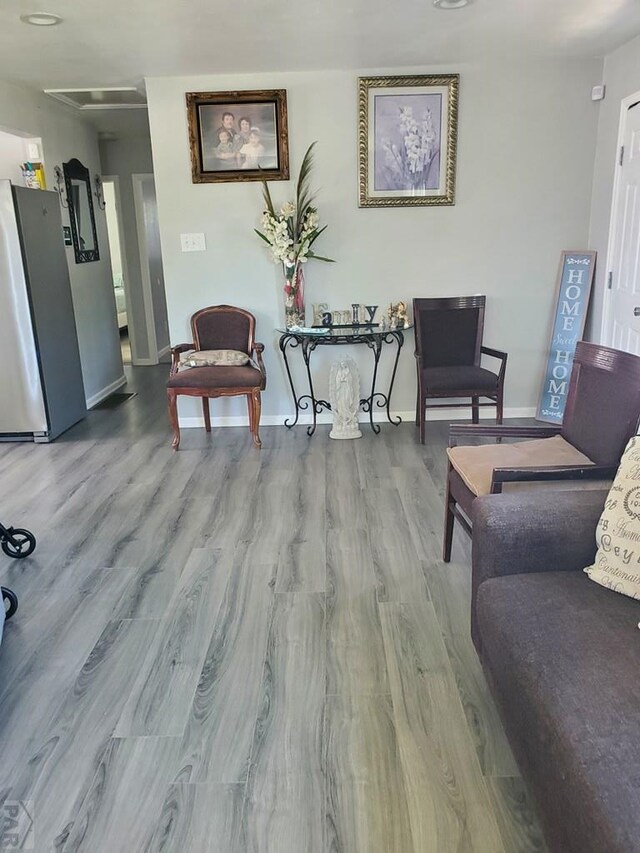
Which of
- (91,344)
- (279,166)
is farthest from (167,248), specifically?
(91,344)

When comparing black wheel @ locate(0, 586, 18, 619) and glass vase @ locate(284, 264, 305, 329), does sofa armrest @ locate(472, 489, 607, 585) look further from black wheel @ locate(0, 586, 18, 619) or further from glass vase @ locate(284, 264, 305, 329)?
glass vase @ locate(284, 264, 305, 329)

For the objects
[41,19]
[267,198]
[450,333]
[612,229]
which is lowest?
[450,333]

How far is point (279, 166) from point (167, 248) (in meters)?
0.97

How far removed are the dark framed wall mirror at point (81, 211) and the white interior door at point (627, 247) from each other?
4.22 m

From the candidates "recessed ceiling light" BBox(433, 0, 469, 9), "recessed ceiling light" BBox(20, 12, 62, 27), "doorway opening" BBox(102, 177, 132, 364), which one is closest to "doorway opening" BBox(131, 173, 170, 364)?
"doorway opening" BBox(102, 177, 132, 364)

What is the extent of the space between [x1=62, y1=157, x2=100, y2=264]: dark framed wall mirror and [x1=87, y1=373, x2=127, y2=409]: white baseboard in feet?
3.83

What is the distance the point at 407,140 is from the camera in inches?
172

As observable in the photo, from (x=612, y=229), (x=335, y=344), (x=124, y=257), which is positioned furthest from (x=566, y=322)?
(x=124, y=257)

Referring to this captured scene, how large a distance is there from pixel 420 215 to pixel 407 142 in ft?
1.59

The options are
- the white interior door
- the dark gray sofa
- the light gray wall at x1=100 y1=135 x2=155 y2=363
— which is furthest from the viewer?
the light gray wall at x1=100 y1=135 x2=155 y2=363

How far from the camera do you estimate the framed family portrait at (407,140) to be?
4.29 meters

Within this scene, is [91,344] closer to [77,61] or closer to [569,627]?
[77,61]

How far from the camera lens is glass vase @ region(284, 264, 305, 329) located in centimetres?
446

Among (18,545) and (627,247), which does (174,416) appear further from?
(627,247)
